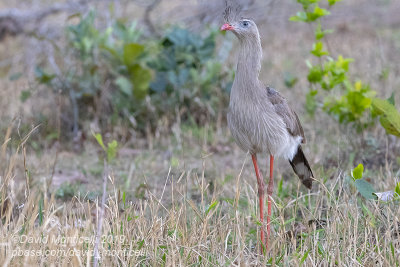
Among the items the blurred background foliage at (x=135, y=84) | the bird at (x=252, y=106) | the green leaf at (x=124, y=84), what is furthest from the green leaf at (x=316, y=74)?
the green leaf at (x=124, y=84)

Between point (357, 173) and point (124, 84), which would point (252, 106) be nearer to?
point (357, 173)

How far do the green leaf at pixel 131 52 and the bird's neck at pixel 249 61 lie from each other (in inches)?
79.3

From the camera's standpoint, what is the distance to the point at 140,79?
5184 millimetres

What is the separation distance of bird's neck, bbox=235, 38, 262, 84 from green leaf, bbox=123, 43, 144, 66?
2.01m

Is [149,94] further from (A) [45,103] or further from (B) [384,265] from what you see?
(B) [384,265]

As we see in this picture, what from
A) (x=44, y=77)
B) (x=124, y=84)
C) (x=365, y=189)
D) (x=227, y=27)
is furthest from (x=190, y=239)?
(x=44, y=77)

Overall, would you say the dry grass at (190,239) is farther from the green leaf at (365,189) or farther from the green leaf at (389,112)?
the green leaf at (389,112)

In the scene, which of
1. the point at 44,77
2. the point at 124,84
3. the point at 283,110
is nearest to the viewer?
the point at 283,110

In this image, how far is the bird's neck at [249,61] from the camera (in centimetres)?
315

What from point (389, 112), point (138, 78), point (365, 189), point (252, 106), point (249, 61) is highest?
point (249, 61)

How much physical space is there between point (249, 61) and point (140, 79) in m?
2.20

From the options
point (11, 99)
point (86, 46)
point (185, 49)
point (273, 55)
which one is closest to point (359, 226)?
point (185, 49)

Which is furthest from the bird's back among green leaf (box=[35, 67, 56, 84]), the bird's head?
green leaf (box=[35, 67, 56, 84])

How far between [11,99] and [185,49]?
1.97m
